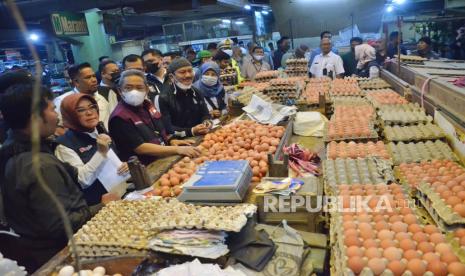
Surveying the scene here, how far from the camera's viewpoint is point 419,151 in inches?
123

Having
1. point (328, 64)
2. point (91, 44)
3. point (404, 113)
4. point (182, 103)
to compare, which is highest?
point (91, 44)

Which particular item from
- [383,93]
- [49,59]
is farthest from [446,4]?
[49,59]

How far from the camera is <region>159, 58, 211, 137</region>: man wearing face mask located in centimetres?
446

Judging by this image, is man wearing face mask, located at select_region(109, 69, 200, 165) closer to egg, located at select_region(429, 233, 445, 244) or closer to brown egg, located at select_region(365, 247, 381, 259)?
brown egg, located at select_region(365, 247, 381, 259)

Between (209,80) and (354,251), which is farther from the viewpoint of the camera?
(209,80)

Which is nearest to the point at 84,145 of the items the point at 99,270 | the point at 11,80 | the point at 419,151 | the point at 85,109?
the point at 85,109

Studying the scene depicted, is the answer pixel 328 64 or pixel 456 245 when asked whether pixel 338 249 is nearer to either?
pixel 456 245

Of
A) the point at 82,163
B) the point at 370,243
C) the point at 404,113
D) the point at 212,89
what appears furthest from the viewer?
the point at 212,89

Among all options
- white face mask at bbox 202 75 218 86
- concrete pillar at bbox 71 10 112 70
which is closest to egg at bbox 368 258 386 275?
white face mask at bbox 202 75 218 86

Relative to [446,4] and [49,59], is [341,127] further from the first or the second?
[49,59]

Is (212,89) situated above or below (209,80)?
below

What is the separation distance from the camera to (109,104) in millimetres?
4926

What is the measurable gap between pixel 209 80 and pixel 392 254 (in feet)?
13.7

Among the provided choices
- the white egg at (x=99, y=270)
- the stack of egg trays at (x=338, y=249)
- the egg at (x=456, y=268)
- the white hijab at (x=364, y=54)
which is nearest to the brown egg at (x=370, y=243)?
the stack of egg trays at (x=338, y=249)
